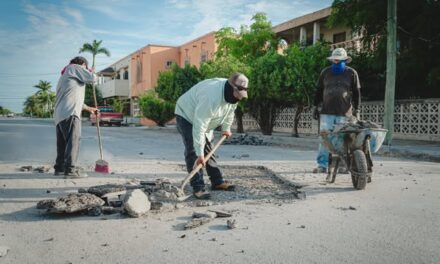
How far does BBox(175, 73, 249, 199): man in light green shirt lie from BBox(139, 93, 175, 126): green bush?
22.2 metres

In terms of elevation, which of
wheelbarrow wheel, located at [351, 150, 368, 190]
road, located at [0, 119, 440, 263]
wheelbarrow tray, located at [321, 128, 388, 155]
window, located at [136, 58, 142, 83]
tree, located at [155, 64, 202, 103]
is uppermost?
window, located at [136, 58, 142, 83]

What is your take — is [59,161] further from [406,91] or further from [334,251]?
[406,91]

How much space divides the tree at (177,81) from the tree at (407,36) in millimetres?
8950

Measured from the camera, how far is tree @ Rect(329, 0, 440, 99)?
13211 millimetres

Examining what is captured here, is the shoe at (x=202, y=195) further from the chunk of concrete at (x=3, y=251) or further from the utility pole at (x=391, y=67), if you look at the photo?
the utility pole at (x=391, y=67)

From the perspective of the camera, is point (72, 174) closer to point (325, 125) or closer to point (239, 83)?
point (239, 83)

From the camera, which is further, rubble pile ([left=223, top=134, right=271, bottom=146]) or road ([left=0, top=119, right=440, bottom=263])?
rubble pile ([left=223, top=134, right=271, bottom=146])

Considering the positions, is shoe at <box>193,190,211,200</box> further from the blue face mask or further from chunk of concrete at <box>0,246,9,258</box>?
the blue face mask

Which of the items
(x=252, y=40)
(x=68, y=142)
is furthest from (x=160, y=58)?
(x=68, y=142)

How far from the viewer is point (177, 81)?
22125 mm

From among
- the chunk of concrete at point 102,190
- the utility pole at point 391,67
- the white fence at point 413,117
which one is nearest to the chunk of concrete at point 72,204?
the chunk of concrete at point 102,190

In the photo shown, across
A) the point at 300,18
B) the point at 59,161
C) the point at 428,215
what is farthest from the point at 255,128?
the point at 428,215

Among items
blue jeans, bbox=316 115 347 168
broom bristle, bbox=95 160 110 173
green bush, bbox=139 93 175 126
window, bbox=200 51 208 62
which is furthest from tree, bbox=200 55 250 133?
window, bbox=200 51 208 62

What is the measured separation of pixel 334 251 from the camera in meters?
3.16
